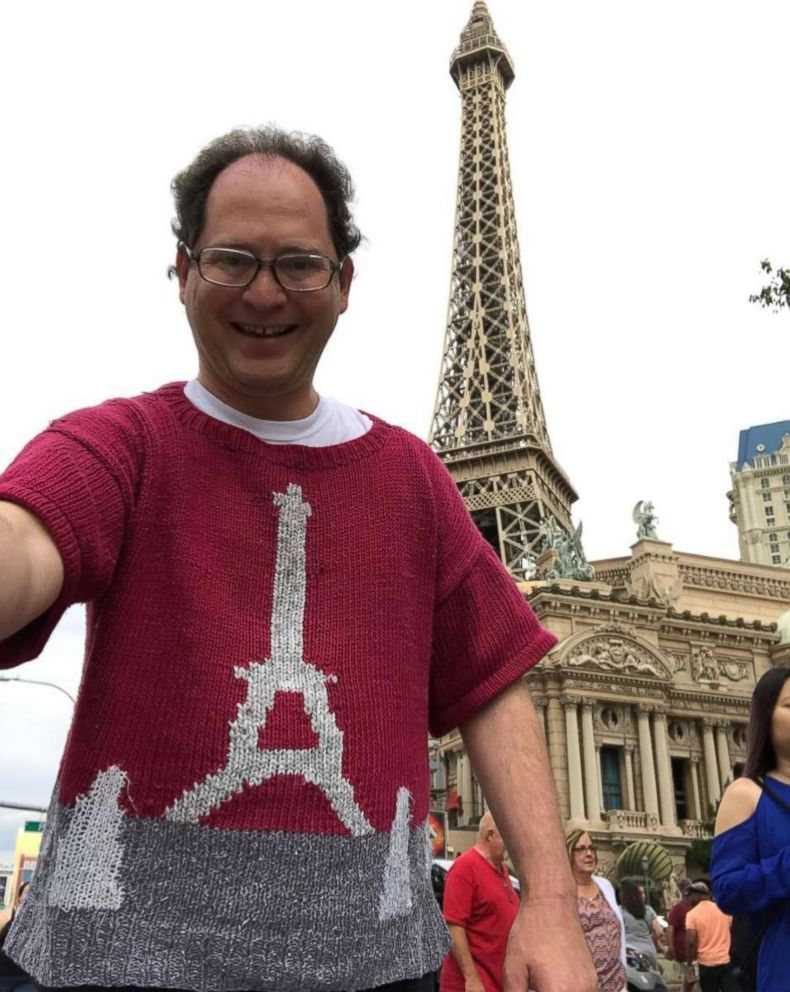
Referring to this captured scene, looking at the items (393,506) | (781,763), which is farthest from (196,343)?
(781,763)

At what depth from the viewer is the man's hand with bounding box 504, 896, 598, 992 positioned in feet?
5.70

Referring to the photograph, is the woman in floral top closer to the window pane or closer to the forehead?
the forehead

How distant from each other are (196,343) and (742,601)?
4161 centimetres

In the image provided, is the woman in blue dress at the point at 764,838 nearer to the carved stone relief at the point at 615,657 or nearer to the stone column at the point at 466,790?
the carved stone relief at the point at 615,657

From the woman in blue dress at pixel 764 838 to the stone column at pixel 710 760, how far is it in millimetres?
31227

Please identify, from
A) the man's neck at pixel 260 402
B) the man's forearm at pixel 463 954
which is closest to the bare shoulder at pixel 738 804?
the man's forearm at pixel 463 954

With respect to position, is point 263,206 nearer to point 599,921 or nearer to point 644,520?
point 599,921

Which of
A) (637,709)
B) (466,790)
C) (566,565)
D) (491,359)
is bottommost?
(466,790)

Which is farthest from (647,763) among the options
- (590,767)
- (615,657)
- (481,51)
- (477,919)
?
(481,51)

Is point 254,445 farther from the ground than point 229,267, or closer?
closer

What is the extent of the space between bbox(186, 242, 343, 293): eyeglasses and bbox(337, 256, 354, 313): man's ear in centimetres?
14

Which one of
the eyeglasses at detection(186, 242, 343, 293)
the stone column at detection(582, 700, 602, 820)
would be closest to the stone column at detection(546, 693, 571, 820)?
the stone column at detection(582, 700, 602, 820)

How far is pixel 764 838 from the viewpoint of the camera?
156 inches

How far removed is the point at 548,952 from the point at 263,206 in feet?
4.79
